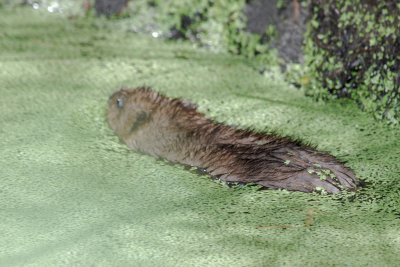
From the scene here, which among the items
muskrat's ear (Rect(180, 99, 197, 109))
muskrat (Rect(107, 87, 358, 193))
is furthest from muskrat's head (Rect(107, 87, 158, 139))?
muskrat's ear (Rect(180, 99, 197, 109))

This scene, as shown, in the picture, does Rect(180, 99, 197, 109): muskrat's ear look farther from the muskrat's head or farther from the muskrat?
the muskrat's head

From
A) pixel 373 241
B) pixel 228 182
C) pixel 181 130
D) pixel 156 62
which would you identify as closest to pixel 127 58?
pixel 156 62

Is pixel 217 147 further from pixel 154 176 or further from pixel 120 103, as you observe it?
pixel 120 103

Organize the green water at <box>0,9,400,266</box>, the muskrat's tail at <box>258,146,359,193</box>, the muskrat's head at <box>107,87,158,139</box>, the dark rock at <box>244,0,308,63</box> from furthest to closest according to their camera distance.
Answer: the dark rock at <box>244,0,308,63</box>
the muskrat's head at <box>107,87,158,139</box>
the muskrat's tail at <box>258,146,359,193</box>
the green water at <box>0,9,400,266</box>

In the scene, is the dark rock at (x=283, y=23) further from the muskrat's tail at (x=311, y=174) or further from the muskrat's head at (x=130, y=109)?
the muskrat's tail at (x=311, y=174)

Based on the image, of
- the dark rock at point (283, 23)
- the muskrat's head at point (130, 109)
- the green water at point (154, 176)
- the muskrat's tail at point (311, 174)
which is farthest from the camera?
the dark rock at point (283, 23)

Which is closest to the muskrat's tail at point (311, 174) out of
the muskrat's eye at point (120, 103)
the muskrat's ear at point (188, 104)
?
the muskrat's ear at point (188, 104)

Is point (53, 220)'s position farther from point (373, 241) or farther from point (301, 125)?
point (301, 125)

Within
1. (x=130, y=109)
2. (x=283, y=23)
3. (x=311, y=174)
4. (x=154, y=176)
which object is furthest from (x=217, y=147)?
(x=283, y=23)
